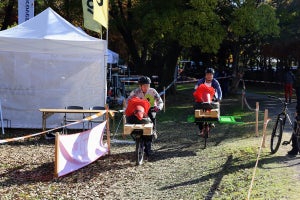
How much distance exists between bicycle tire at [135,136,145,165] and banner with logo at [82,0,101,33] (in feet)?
16.5

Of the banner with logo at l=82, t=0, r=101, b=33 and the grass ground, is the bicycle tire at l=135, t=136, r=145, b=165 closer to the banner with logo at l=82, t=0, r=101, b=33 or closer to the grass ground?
the grass ground

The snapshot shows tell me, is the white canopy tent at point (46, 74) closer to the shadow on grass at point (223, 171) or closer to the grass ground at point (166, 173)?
the grass ground at point (166, 173)

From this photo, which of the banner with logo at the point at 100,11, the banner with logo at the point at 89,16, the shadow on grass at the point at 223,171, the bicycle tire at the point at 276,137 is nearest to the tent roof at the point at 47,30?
the banner with logo at the point at 89,16

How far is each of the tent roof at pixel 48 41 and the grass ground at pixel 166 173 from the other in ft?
9.36

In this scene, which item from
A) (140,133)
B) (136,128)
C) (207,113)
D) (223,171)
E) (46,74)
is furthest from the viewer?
(46,74)

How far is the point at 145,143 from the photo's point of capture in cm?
897

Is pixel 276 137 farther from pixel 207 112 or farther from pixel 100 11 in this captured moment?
pixel 100 11

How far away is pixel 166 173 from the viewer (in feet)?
25.6

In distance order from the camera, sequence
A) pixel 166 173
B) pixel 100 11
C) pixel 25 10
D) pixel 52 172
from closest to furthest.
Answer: pixel 166 173, pixel 52 172, pixel 100 11, pixel 25 10

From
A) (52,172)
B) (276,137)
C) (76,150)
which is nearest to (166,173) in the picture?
(76,150)

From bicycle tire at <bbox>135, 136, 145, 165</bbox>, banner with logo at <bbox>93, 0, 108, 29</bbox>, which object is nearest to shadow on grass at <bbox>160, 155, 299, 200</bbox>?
bicycle tire at <bbox>135, 136, 145, 165</bbox>

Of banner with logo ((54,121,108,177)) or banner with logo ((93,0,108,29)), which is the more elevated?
banner with logo ((93,0,108,29))

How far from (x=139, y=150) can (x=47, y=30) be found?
6.01 m

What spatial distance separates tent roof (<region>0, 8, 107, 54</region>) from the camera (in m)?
12.4
